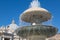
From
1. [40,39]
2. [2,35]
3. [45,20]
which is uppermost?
[2,35]

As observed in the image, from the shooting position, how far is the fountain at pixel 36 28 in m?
16.7

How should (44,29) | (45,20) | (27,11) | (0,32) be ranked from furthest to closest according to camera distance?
(0,32)
(45,20)
(27,11)
(44,29)

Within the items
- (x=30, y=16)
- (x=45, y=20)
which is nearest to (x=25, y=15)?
(x=30, y=16)

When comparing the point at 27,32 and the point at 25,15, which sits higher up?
the point at 25,15

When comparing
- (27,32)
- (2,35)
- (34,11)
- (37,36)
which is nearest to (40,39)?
(37,36)

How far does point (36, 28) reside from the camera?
16625 mm

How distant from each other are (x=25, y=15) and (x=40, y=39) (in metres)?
3.24

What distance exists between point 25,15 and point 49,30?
3575 mm

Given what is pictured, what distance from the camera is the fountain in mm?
16688

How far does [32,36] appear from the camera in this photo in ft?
57.0

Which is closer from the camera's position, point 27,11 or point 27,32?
point 27,32

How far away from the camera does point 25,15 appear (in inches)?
760

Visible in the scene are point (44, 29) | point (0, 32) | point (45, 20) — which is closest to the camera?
point (44, 29)

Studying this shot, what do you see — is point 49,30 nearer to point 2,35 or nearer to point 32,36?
point 32,36
